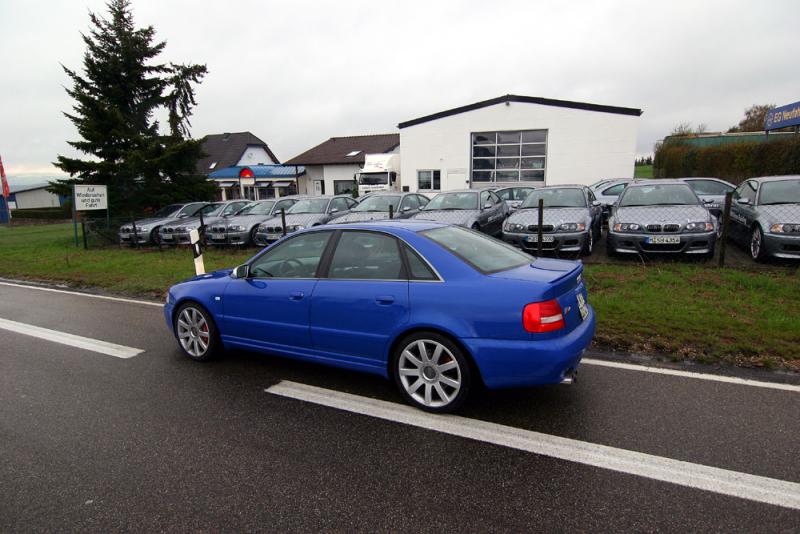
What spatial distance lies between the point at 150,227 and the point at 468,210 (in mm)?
10959

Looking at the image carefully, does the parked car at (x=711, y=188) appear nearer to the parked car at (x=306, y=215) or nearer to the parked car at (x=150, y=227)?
the parked car at (x=306, y=215)

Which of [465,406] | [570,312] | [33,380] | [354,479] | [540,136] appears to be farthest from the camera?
[540,136]

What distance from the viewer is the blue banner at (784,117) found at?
811 inches

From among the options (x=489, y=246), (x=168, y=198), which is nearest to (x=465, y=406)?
(x=489, y=246)

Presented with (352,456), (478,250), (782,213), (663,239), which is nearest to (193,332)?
(352,456)

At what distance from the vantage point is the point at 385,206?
13320mm

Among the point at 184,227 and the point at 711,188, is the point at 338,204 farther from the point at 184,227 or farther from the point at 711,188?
the point at 711,188

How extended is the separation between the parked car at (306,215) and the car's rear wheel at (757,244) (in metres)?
9.48

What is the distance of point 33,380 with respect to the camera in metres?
A: 4.61

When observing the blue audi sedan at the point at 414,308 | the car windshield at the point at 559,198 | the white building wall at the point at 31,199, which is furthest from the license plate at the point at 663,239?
the white building wall at the point at 31,199

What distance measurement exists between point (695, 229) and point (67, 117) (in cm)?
2171

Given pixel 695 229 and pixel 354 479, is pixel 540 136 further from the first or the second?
pixel 354 479

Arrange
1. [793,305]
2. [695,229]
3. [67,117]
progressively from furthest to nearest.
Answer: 1. [67,117]
2. [695,229]
3. [793,305]

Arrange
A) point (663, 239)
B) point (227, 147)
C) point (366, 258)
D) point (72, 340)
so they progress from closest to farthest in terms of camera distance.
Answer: point (366, 258) → point (72, 340) → point (663, 239) → point (227, 147)
